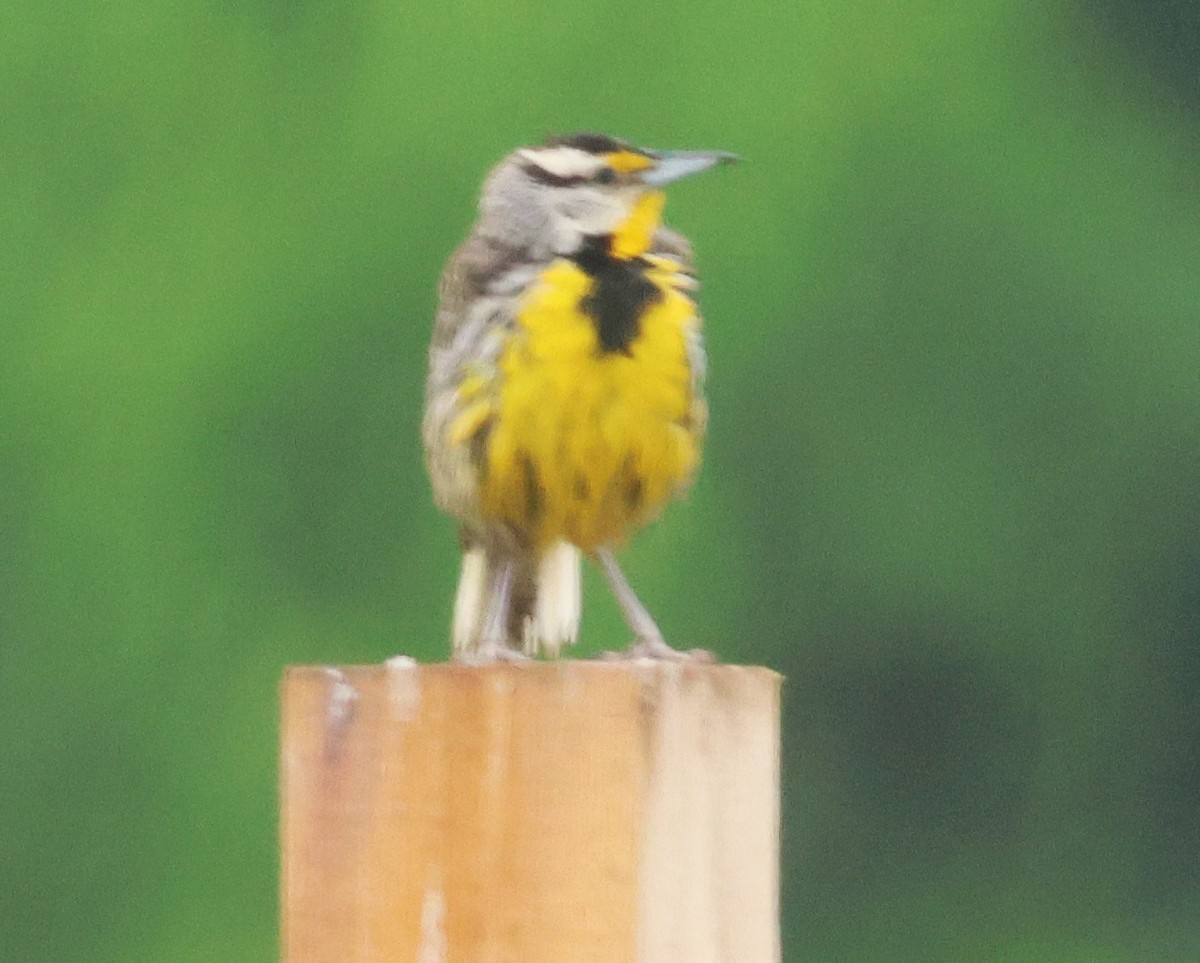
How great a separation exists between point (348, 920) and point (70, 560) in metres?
1.19

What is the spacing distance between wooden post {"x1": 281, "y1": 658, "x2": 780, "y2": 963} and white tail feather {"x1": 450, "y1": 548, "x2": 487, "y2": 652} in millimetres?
513

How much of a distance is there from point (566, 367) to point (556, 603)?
236 millimetres

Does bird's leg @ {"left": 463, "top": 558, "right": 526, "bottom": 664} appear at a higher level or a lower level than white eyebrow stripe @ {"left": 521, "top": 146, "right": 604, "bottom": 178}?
lower

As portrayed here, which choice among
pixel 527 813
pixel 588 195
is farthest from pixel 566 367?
pixel 527 813

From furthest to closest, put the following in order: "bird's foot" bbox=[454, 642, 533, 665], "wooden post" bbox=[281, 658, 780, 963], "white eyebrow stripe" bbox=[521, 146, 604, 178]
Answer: "white eyebrow stripe" bbox=[521, 146, 604, 178] → "bird's foot" bbox=[454, 642, 533, 665] → "wooden post" bbox=[281, 658, 780, 963]

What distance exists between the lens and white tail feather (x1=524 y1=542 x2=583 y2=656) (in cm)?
141

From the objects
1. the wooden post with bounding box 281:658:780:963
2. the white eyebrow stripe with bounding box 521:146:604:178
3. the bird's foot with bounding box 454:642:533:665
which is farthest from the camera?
the white eyebrow stripe with bounding box 521:146:604:178

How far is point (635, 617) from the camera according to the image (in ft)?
4.54

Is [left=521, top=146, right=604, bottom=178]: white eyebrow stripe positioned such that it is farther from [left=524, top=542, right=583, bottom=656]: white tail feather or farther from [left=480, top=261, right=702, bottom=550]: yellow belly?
[left=524, top=542, right=583, bottom=656]: white tail feather

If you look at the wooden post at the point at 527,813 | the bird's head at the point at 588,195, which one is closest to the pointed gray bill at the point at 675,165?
the bird's head at the point at 588,195

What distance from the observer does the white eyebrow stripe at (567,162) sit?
134 cm

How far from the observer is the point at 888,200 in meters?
2.07

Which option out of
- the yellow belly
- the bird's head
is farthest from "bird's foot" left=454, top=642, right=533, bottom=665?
the bird's head

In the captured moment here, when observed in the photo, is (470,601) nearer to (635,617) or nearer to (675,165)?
(635,617)
